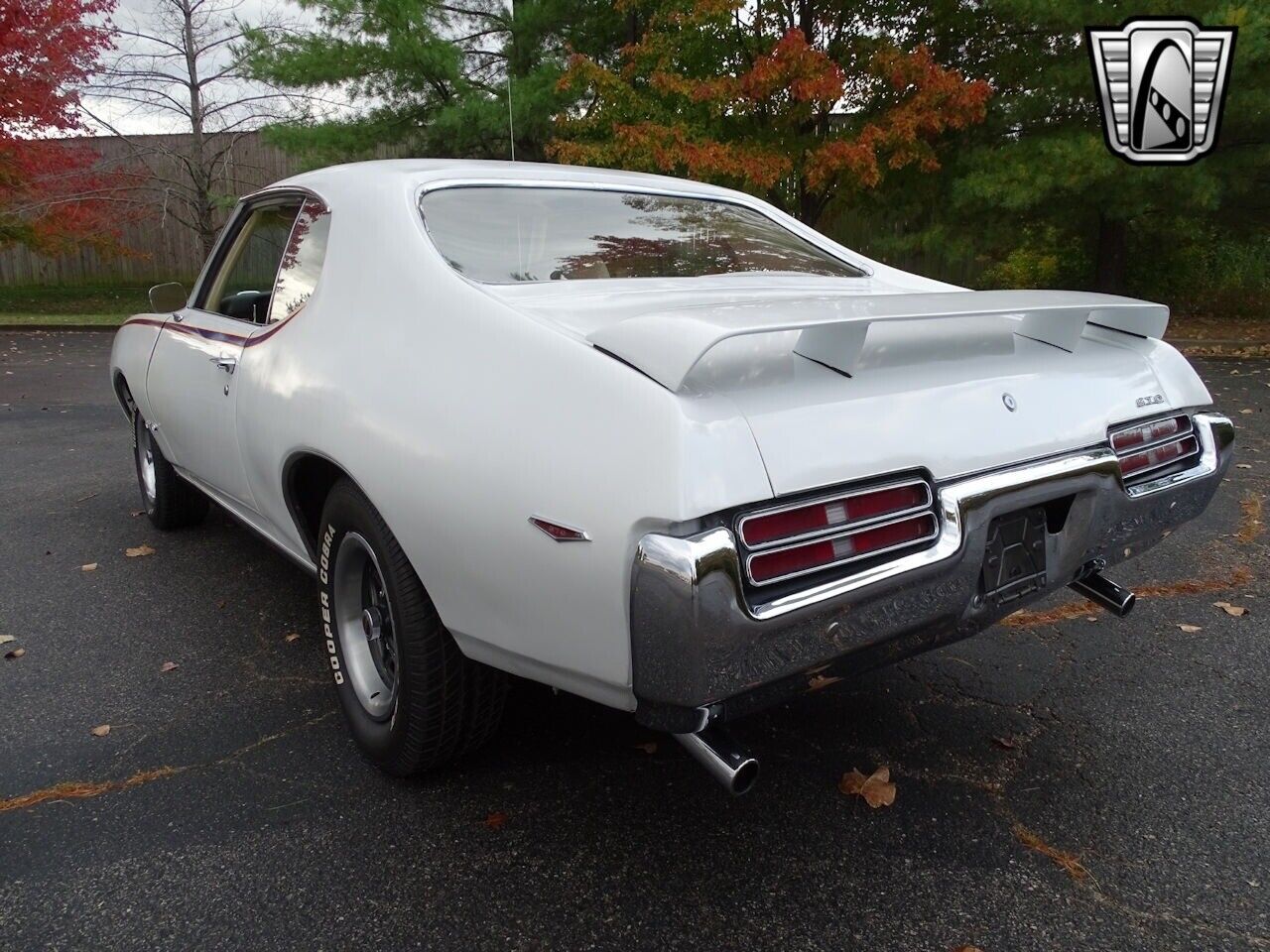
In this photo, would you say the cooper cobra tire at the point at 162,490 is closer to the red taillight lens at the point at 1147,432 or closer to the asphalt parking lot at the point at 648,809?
the asphalt parking lot at the point at 648,809

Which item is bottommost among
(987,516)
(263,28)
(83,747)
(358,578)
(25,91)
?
(83,747)

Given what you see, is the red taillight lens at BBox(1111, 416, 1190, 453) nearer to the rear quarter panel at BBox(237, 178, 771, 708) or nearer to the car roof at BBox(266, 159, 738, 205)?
the rear quarter panel at BBox(237, 178, 771, 708)

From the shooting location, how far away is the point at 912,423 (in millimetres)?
1951

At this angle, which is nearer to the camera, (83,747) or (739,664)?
(739,664)

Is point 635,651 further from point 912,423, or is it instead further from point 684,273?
point 684,273

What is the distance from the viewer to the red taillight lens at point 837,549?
1.72 m

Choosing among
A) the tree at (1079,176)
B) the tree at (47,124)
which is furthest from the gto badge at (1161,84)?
the tree at (47,124)

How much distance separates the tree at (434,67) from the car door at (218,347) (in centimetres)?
1113

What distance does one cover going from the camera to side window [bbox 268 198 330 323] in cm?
272

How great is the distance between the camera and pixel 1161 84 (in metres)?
11.1

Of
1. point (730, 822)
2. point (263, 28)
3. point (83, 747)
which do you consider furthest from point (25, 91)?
point (730, 822)

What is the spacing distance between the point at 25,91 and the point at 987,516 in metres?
17.0

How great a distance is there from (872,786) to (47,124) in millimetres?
17283

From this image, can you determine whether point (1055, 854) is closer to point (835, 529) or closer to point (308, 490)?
point (835, 529)
